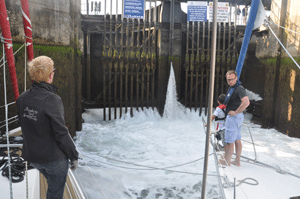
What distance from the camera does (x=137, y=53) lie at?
348 inches

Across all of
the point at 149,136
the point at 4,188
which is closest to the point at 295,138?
the point at 149,136

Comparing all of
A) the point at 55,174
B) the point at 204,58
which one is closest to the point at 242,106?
the point at 55,174

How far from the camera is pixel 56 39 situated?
5.62m

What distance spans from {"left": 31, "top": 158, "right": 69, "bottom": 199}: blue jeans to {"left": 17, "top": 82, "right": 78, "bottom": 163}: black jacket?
5 cm

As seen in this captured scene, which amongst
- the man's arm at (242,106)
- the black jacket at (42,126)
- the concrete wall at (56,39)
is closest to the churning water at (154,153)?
the black jacket at (42,126)

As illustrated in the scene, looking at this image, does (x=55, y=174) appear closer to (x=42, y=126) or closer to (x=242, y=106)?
(x=42, y=126)

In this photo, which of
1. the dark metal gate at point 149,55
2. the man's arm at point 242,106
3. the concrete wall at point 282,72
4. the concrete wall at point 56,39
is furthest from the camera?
the dark metal gate at point 149,55

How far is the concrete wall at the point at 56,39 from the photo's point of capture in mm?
4762

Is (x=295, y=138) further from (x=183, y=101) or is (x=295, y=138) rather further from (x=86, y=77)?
(x=86, y=77)

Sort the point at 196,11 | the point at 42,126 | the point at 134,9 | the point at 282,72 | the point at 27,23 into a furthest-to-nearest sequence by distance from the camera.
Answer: the point at 196,11 → the point at 134,9 → the point at 282,72 → the point at 27,23 → the point at 42,126

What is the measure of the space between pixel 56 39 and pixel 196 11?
536 cm

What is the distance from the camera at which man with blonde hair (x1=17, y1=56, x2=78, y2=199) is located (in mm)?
1529

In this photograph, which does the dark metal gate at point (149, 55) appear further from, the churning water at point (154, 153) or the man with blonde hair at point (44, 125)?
the man with blonde hair at point (44, 125)

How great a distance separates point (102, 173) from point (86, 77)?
17.3 ft
